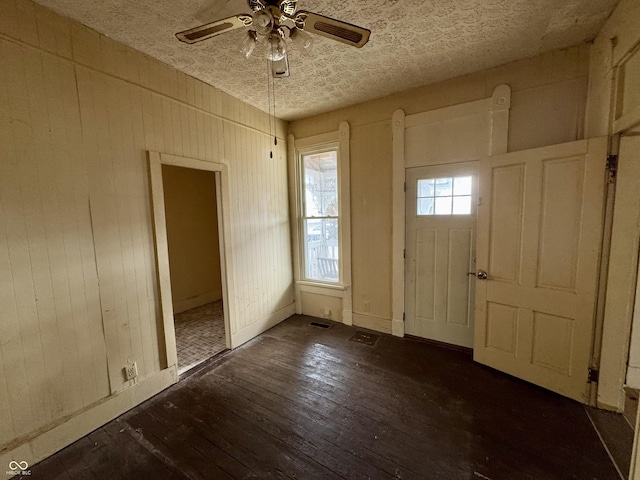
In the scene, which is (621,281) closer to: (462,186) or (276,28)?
(462,186)

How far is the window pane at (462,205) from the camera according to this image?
2722 mm

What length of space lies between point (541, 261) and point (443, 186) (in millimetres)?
1122

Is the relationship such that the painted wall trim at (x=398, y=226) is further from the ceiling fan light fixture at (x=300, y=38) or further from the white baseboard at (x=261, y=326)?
the ceiling fan light fixture at (x=300, y=38)

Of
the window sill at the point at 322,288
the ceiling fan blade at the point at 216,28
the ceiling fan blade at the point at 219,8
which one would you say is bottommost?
the window sill at the point at 322,288

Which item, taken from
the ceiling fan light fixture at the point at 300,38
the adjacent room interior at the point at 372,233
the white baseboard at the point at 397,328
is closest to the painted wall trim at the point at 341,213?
the adjacent room interior at the point at 372,233

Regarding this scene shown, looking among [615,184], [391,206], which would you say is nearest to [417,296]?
[391,206]

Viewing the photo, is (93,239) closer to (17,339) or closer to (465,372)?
(17,339)

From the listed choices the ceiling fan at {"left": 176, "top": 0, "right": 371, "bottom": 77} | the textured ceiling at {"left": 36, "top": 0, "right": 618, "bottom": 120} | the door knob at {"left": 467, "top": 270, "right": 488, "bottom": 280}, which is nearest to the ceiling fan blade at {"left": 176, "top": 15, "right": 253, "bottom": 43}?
the ceiling fan at {"left": 176, "top": 0, "right": 371, "bottom": 77}

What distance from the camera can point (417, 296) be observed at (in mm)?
3090

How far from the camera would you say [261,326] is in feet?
11.1

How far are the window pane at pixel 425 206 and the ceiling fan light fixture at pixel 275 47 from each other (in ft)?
7.07

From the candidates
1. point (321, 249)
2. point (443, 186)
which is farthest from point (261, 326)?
point (443, 186)

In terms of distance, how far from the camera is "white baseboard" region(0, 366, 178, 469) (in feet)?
5.28

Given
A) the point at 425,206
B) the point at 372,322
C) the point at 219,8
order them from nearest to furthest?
the point at 219,8, the point at 425,206, the point at 372,322
